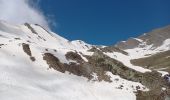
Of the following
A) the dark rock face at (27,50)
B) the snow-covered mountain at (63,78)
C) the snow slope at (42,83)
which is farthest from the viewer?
the dark rock face at (27,50)

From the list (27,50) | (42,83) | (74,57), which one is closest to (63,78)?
(42,83)

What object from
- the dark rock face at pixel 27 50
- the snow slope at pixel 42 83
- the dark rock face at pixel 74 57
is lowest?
the snow slope at pixel 42 83

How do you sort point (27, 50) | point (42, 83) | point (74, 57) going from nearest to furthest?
point (42, 83)
point (27, 50)
point (74, 57)

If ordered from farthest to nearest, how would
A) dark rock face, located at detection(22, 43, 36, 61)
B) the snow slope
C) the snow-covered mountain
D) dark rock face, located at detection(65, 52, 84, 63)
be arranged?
dark rock face, located at detection(65, 52, 84, 63) < dark rock face, located at detection(22, 43, 36, 61) < the snow-covered mountain < the snow slope

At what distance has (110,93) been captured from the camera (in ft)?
122

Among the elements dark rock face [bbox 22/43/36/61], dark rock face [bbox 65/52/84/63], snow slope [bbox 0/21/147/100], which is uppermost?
dark rock face [bbox 65/52/84/63]

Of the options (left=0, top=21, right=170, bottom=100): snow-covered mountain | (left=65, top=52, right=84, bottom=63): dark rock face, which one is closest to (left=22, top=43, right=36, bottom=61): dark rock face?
(left=0, top=21, right=170, bottom=100): snow-covered mountain

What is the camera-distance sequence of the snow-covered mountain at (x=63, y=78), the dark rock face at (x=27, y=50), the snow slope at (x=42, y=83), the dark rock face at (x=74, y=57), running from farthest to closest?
1. the dark rock face at (x=74, y=57)
2. the dark rock face at (x=27, y=50)
3. the snow-covered mountain at (x=63, y=78)
4. the snow slope at (x=42, y=83)

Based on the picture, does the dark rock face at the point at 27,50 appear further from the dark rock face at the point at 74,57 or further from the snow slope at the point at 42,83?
the dark rock face at the point at 74,57

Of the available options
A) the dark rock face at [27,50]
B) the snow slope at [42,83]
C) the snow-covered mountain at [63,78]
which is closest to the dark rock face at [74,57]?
the snow-covered mountain at [63,78]

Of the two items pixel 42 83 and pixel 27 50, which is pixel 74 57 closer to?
pixel 27 50

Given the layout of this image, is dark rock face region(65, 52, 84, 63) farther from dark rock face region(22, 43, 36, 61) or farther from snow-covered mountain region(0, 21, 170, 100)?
dark rock face region(22, 43, 36, 61)

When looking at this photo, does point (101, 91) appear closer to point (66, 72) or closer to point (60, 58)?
point (66, 72)

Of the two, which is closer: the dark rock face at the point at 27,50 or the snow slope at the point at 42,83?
the snow slope at the point at 42,83
